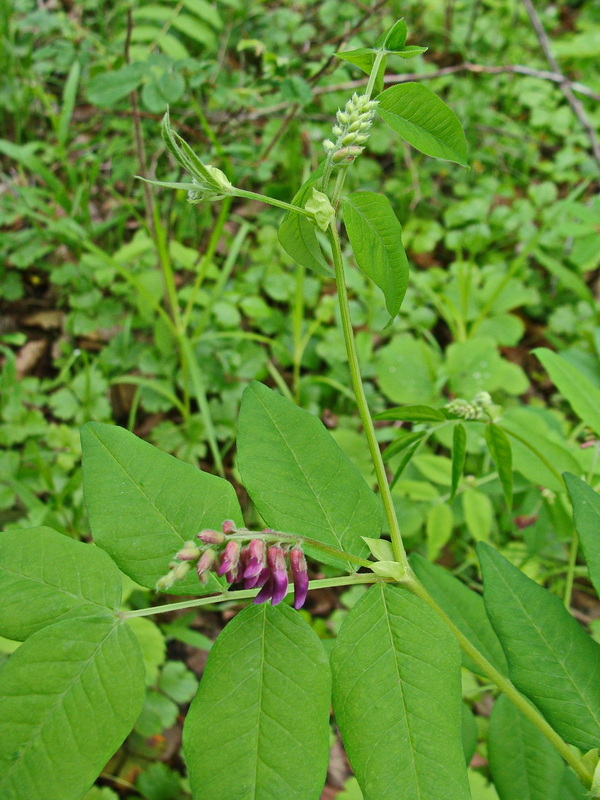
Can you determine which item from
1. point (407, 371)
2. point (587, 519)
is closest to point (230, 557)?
point (587, 519)

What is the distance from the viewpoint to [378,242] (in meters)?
0.82

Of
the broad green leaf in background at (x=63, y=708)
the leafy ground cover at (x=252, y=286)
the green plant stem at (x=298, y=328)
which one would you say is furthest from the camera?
the green plant stem at (x=298, y=328)

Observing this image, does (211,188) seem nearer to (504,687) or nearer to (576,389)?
(504,687)

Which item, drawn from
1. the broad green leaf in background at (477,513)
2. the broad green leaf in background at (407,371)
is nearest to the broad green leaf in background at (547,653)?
the broad green leaf in background at (477,513)

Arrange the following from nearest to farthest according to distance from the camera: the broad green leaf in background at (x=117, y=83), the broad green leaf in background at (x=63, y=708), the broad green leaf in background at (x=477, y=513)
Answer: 1. the broad green leaf in background at (x=63, y=708)
2. the broad green leaf in background at (x=477, y=513)
3. the broad green leaf in background at (x=117, y=83)

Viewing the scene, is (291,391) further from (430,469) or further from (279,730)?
(279,730)

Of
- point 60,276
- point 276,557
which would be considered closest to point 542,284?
point 60,276

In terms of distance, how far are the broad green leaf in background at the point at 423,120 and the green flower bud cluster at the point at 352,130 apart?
54 millimetres

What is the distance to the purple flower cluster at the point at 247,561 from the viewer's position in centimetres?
70

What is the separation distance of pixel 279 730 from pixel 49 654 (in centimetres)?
29

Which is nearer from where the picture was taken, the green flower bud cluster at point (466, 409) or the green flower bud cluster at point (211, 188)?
the green flower bud cluster at point (211, 188)

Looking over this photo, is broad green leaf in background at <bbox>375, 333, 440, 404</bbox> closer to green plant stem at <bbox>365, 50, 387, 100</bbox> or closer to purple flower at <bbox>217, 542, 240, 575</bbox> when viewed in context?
green plant stem at <bbox>365, 50, 387, 100</bbox>

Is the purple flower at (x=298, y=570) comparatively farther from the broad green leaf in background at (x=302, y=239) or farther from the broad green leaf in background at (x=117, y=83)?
the broad green leaf in background at (x=117, y=83)

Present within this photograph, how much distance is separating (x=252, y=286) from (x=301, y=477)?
7.05 ft
